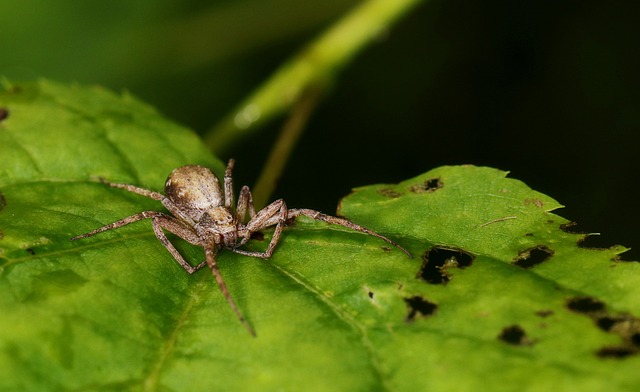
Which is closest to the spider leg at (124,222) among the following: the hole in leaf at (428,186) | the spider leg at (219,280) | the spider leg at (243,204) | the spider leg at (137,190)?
the spider leg at (137,190)

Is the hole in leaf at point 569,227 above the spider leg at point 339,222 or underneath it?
underneath

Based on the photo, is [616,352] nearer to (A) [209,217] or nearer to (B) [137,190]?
(A) [209,217]

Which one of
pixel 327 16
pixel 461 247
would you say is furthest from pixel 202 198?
pixel 327 16

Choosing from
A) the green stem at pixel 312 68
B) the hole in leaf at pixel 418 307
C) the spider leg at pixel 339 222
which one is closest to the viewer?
the hole in leaf at pixel 418 307

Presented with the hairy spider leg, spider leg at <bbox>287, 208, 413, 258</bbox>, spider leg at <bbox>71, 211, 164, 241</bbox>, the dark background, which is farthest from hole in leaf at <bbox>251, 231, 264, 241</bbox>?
the dark background

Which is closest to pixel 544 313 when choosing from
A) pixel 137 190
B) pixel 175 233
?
pixel 175 233

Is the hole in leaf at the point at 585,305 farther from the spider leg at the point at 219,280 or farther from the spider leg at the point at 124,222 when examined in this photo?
the spider leg at the point at 124,222

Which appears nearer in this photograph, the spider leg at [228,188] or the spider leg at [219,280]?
the spider leg at [219,280]

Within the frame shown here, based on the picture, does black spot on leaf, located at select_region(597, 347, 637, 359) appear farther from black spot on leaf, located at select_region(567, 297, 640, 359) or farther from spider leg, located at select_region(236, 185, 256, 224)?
spider leg, located at select_region(236, 185, 256, 224)

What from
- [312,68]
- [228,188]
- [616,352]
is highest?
[312,68]
